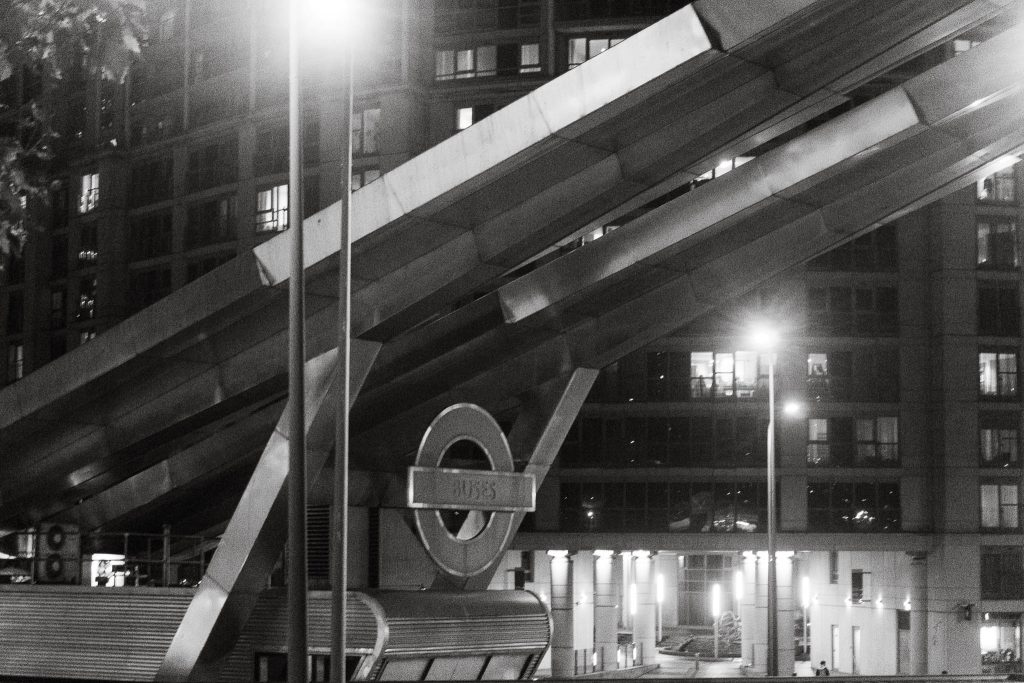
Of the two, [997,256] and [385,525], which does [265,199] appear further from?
[385,525]

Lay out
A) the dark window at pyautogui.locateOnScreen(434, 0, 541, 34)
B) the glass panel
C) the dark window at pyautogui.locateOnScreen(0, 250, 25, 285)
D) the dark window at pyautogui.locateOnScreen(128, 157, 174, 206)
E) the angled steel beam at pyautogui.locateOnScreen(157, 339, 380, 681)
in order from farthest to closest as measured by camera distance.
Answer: the dark window at pyautogui.locateOnScreen(0, 250, 25, 285), the dark window at pyautogui.locateOnScreen(128, 157, 174, 206), the dark window at pyautogui.locateOnScreen(434, 0, 541, 34), the glass panel, the angled steel beam at pyautogui.locateOnScreen(157, 339, 380, 681)

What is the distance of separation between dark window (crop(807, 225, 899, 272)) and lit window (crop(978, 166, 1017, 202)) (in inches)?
196

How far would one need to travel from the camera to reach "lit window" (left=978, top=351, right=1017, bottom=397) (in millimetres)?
72312

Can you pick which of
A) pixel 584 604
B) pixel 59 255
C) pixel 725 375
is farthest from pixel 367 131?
pixel 584 604

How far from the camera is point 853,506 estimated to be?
72.1 meters

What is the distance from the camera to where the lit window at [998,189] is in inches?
2869

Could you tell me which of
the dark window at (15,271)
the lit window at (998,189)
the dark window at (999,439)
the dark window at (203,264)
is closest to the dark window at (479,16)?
the dark window at (203,264)

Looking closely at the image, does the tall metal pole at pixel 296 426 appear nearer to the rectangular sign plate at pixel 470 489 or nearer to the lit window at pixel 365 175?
the rectangular sign plate at pixel 470 489

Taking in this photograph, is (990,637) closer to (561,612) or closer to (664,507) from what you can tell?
(664,507)

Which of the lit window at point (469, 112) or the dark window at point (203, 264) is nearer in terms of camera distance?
the lit window at point (469, 112)

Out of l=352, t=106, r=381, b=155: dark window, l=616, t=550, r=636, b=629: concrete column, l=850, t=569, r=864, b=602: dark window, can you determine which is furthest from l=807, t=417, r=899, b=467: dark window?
l=352, t=106, r=381, b=155: dark window

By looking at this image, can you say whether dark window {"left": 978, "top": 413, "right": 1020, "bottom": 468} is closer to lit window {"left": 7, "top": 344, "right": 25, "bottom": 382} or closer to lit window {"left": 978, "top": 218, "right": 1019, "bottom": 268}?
lit window {"left": 978, "top": 218, "right": 1019, "bottom": 268}

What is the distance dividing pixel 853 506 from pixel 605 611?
13.9 metres

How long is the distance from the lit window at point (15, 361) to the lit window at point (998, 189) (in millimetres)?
57538
